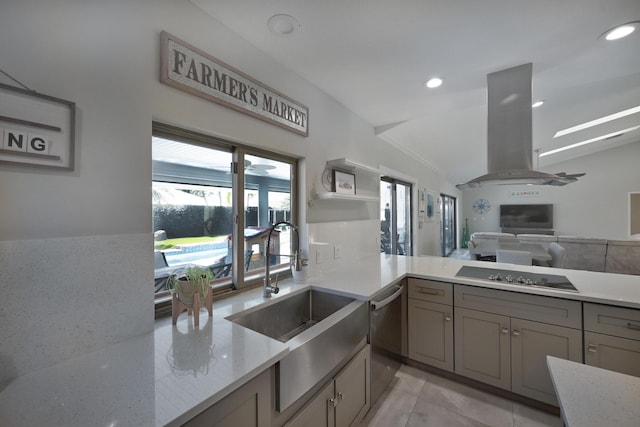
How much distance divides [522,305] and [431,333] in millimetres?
679

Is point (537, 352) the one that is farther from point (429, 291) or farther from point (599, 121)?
A: point (599, 121)

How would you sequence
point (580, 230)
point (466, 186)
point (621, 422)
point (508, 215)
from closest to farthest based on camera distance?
1. point (621, 422)
2. point (466, 186)
3. point (580, 230)
4. point (508, 215)

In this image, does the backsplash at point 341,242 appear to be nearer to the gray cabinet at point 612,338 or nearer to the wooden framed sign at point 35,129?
the wooden framed sign at point 35,129

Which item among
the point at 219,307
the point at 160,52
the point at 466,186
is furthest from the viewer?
the point at 466,186

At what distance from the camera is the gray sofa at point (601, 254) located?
395cm

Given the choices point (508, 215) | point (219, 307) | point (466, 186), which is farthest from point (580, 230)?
point (219, 307)

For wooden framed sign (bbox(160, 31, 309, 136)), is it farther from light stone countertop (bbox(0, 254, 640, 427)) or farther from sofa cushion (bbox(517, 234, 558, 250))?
sofa cushion (bbox(517, 234, 558, 250))

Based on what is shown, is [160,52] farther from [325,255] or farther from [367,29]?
[325,255]

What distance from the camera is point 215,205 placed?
1.59 metres

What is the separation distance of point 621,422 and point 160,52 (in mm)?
2090

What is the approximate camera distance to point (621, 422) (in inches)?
25.2

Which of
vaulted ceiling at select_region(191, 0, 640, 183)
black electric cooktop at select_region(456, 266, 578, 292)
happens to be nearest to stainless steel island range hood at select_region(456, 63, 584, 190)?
vaulted ceiling at select_region(191, 0, 640, 183)

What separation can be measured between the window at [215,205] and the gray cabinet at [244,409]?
2.61ft

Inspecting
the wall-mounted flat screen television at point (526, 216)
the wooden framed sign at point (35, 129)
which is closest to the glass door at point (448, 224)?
the wall-mounted flat screen television at point (526, 216)
